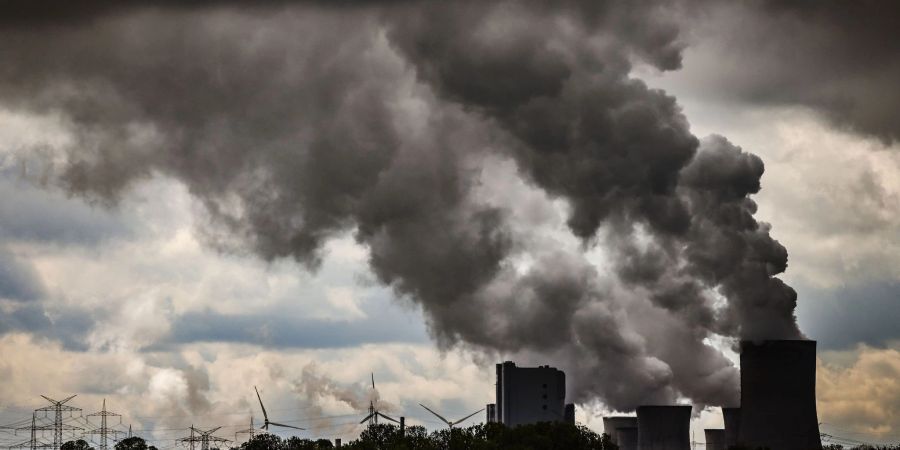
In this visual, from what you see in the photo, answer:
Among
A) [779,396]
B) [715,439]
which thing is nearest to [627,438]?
[715,439]

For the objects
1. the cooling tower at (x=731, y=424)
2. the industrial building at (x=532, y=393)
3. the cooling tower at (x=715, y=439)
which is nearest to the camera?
the cooling tower at (x=731, y=424)

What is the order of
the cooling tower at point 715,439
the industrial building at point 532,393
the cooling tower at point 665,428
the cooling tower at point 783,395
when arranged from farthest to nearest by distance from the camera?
1. the industrial building at point 532,393
2. the cooling tower at point 715,439
3. the cooling tower at point 665,428
4. the cooling tower at point 783,395

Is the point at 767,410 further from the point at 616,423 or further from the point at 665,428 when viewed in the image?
Result: the point at 616,423

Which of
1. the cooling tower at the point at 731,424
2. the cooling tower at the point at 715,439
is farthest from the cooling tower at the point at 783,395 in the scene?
the cooling tower at the point at 715,439

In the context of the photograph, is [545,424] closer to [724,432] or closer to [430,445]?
[430,445]

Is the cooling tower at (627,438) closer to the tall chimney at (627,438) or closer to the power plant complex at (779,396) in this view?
the tall chimney at (627,438)

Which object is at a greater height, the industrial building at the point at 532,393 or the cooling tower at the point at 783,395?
the industrial building at the point at 532,393

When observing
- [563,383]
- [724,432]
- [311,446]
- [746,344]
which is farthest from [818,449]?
[311,446]
